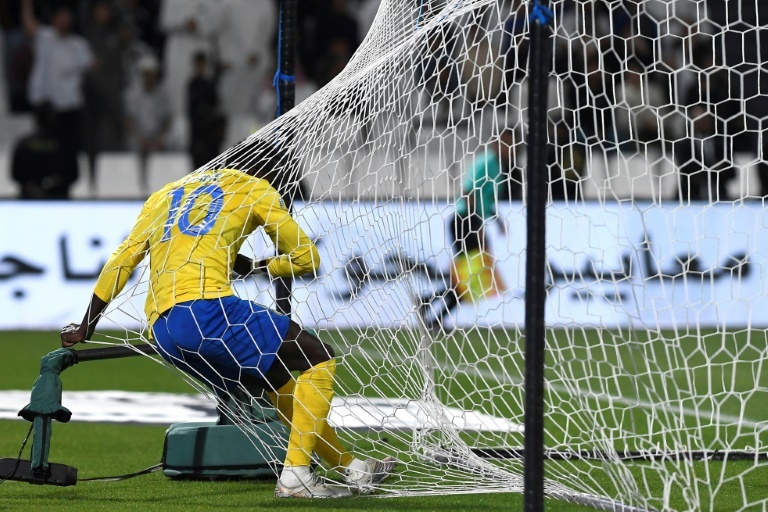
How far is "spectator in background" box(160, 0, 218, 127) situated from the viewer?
1541cm

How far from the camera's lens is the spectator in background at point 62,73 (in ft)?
48.3

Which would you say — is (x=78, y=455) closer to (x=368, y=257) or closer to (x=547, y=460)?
(x=368, y=257)

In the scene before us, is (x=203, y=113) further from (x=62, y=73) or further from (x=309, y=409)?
(x=309, y=409)

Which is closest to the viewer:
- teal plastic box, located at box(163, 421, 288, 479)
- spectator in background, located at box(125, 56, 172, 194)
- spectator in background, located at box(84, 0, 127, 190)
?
teal plastic box, located at box(163, 421, 288, 479)

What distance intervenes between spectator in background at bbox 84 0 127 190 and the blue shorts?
10.1m

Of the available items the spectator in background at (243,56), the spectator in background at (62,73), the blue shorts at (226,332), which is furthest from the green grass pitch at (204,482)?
the spectator in background at (243,56)

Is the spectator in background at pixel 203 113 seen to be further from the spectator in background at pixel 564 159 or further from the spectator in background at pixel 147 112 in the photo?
the spectator in background at pixel 564 159

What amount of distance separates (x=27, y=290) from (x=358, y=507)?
795cm

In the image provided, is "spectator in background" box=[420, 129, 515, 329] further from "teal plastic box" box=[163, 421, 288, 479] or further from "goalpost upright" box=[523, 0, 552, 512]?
"goalpost upright" box=[523, 0, 552, 512]

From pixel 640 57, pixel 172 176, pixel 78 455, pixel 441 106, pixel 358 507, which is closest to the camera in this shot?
pixel 358 507

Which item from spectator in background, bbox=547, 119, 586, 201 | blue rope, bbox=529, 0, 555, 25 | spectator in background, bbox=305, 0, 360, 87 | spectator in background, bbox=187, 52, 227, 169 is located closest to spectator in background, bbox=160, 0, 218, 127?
spectator in background, bbox=187, 52, 227, 169

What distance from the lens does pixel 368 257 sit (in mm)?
6168

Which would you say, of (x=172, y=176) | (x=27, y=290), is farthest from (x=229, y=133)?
(x=27, y=290)

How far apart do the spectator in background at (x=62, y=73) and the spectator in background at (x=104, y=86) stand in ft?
0.37
